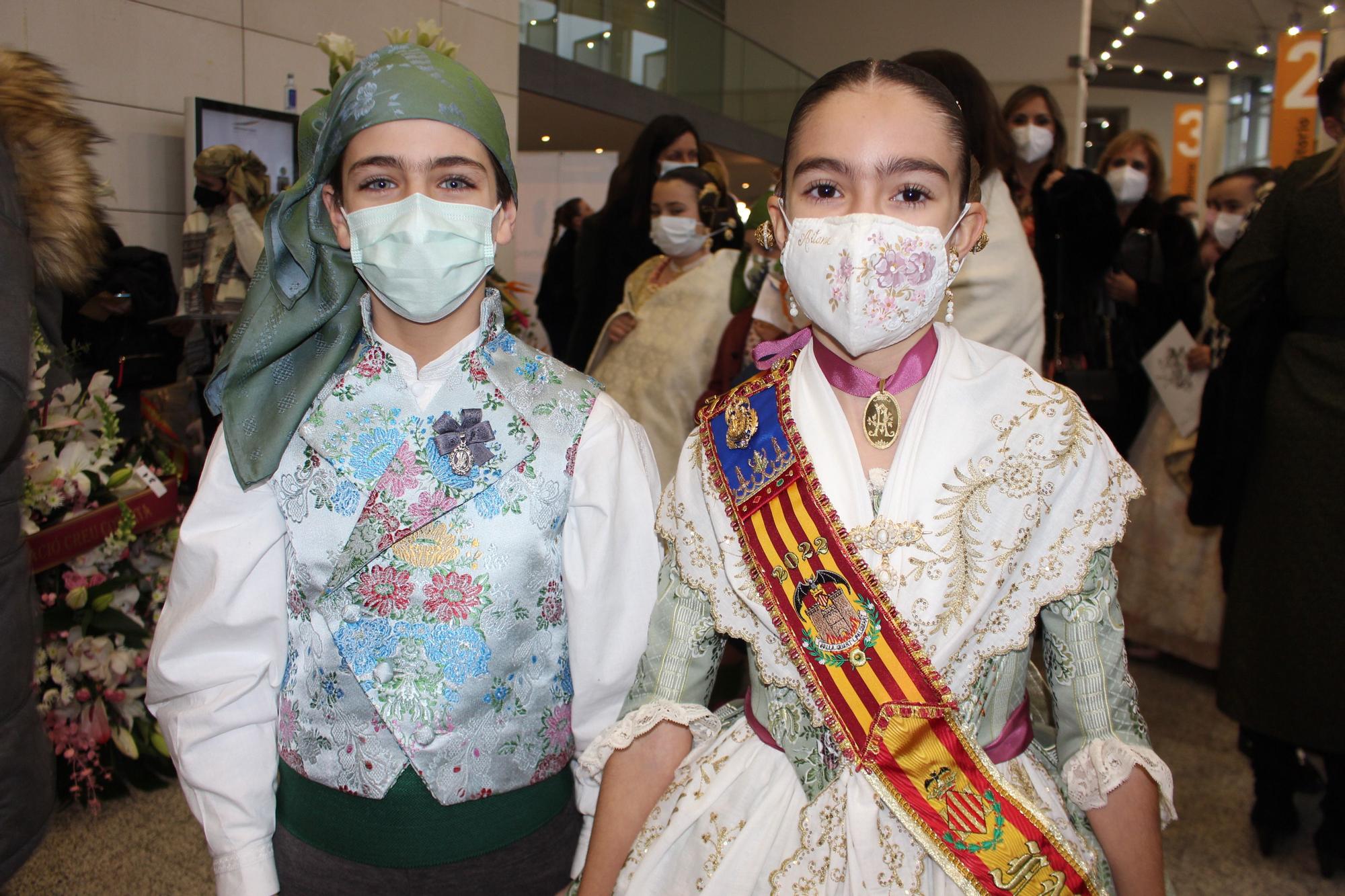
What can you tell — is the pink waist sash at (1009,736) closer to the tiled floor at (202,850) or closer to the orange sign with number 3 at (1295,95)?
the tiled floor at (202,850)

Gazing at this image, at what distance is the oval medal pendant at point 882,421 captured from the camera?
4.29 ft

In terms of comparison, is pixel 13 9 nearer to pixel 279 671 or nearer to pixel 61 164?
pixel 61 164

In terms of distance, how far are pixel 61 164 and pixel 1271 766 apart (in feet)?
10.2

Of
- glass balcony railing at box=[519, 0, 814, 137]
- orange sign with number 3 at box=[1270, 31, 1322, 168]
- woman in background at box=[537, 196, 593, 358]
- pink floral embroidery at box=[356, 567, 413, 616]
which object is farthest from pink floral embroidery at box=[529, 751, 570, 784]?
glass balcony railing at box=[519, 0, 814, 137]

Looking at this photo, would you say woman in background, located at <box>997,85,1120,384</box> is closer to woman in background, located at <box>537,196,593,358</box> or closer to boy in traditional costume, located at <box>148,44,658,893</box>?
boy in traditional costume, located at <box>148,44,658,893</box>

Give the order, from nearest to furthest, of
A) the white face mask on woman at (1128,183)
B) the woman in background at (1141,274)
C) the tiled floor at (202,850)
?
the tiled floor at (202,850) → the woman in background at (1141,274) → the white face mask on woman at (1128,183)

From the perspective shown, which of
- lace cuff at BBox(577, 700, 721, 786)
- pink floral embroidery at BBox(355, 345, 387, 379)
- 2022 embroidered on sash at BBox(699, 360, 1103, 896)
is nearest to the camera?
2022 embroidered on sash at BBox(699, 360, 1103, 896)

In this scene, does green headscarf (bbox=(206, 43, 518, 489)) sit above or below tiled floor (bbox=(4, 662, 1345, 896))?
above

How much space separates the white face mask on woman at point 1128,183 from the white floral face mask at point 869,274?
3734 mm

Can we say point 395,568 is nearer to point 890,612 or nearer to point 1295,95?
point 890,612

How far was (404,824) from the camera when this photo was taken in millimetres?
1441

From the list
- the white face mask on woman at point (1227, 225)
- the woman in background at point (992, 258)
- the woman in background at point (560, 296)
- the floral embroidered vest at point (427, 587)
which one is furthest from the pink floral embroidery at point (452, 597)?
the woman in background at point (560, 296)

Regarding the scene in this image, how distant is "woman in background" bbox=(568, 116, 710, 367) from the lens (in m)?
4.13

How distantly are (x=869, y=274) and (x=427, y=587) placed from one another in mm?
727
